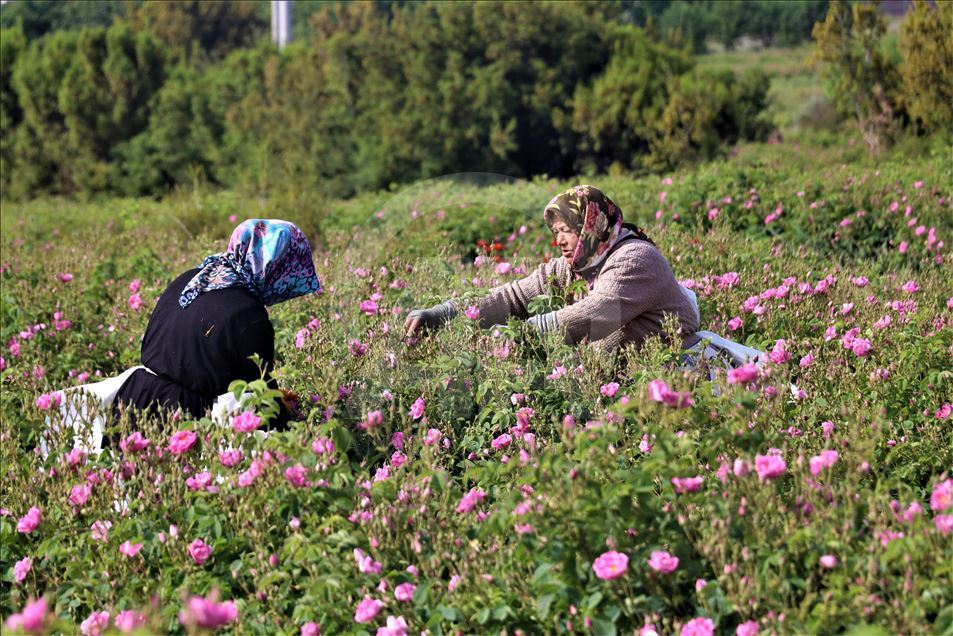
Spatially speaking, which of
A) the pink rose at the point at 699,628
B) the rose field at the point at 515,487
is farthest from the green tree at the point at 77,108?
the pink rose at the point at 699,628

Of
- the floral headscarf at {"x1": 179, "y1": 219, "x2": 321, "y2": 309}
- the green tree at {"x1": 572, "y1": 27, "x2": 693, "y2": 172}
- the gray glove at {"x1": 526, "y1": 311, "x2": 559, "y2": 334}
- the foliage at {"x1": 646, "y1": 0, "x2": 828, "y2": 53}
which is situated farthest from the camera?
the foliage at {"x1": 646, "y1": 0, "x2": 828, "y2": 53}

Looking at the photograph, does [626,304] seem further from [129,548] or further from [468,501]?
[129,548]

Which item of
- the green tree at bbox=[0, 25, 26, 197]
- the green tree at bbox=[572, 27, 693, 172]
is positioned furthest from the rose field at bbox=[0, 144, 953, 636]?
the green tree at bbox=[0, 25, 26, 197]

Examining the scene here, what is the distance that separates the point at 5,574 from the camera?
2676mm

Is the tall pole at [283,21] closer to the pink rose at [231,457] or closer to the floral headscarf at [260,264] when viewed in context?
the floral headscarf at [260,264]

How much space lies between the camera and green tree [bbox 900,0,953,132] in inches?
468

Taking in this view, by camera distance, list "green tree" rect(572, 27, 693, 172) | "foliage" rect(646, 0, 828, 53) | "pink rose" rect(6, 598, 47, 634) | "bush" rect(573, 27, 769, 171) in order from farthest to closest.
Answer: "foliage" rect(646, 0, 828, 53) < "green tree" rect(572, 27, 693, 172) < "bush" rect(573, 27, 769, 171) < "pink rose" rect(6, 598, 47, 634)

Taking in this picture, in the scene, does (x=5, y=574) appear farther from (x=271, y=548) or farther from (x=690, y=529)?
(x=690, y=529)

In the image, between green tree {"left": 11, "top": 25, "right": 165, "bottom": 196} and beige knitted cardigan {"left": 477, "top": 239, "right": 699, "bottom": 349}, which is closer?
beige knitted cardigan {"left": 477, "top": 239, "right": 699, "bottom": 349}

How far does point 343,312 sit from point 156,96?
58.2ft

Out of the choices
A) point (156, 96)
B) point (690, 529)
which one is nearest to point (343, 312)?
point (690, 529)

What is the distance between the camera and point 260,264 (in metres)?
3.49

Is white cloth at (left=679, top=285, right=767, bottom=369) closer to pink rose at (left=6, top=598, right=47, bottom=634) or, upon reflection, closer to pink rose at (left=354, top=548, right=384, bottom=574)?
pink rose at (left=354, top=548, right=384, bottom=574)

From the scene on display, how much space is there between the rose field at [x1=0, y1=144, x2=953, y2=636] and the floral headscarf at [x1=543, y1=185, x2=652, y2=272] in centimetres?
24
